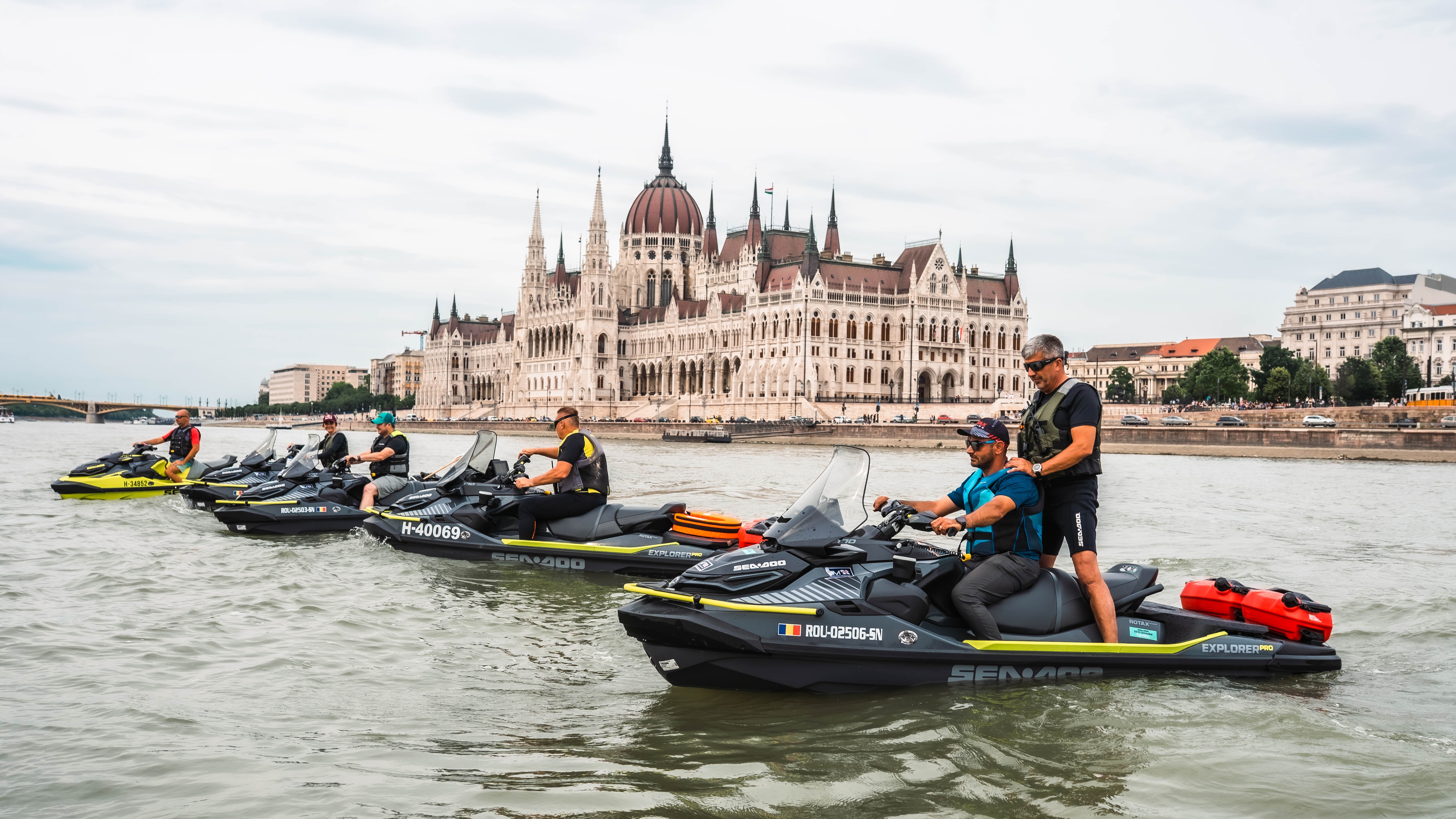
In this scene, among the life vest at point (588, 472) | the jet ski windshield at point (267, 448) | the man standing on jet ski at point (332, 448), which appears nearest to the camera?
the life vest at point (588, 472)

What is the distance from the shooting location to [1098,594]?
8.23 metres

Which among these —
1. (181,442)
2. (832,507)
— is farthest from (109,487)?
(832,507)

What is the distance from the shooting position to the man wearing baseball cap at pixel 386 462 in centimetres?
1611

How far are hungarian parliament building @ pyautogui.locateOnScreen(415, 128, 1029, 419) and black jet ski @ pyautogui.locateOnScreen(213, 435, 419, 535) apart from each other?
81.6m

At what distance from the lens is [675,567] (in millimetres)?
12914

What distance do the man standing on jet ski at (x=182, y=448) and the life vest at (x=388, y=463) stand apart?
563 centimetres

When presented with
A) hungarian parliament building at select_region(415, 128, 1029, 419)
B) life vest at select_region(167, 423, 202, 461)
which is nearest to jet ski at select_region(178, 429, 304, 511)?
life vest at select_region(167, 423, 202, 461)

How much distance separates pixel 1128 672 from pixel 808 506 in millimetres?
2760

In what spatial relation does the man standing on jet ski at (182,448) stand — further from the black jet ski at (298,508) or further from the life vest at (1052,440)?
the life vest at (1052,440)

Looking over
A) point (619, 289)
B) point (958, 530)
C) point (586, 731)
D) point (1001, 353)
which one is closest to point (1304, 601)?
point (958, 530)

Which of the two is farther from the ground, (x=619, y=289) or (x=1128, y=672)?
(x=619, y=289)

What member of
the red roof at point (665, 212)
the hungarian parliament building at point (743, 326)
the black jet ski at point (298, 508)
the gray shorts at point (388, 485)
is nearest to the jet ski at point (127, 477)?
the black jet ski at point (298, 508)

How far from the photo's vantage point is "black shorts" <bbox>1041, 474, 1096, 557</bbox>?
798 centimetres

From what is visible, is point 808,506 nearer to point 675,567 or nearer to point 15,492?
point 675,567
